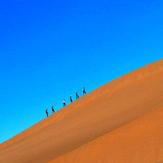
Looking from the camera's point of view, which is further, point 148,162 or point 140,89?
point 140,89

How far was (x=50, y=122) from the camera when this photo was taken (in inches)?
1391

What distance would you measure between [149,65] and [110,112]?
39.2ft

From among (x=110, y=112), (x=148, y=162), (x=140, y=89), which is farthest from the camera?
(x=140, y=89)

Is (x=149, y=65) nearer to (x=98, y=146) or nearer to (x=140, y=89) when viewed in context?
(x=140, y=89)

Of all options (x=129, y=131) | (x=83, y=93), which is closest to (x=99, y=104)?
(x=83, y=93)

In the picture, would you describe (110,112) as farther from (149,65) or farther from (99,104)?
(149,65)

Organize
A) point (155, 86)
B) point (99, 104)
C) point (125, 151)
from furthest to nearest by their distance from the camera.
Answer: point (99, 104) < point (155, 86) < point (125, 151)

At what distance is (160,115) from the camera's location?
13750 mm

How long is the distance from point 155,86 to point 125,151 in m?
14.2

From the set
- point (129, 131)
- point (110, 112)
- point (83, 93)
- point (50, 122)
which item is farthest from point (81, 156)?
point (83, 93)

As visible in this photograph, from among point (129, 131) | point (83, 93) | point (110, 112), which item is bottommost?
point (129, 131)

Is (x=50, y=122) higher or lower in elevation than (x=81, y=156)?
higher

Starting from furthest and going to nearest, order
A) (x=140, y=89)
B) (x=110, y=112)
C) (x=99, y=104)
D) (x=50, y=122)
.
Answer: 1. (x=50, y=122)
2. (x=99, y=104)
3. (x=140, y=89)
4. (x=110, y=112)

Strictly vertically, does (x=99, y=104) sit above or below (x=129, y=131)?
above
